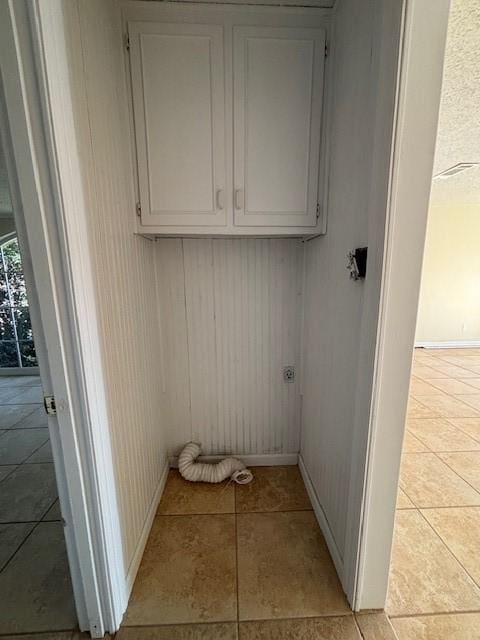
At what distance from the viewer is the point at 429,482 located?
1.83 meters

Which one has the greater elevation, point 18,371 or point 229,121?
point 229,121

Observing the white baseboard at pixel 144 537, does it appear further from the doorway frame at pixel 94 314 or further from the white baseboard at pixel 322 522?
the white baseboard at pixel 322 522

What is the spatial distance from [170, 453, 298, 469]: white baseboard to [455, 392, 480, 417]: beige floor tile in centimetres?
209

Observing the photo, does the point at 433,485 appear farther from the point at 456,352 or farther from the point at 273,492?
the point at 456,352

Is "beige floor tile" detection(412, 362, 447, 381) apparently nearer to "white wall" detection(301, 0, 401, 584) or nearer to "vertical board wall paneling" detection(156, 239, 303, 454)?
"vertical board wall paneling" detection(156, 239, 303, 454)

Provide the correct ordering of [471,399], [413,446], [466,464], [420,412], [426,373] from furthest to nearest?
1. [426,373]
2. [471,399]
3. [420,412]
4. [413,446]
5. [466,464]

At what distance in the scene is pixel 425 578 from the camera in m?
1.27

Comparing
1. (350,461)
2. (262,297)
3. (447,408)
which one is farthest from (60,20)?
(447,408)

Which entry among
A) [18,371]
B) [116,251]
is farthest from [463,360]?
[18,371]

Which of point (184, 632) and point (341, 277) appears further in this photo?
point (341, 277)

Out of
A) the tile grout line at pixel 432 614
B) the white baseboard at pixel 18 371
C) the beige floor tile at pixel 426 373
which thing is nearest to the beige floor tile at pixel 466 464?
the tile grout line at pixel 432 614

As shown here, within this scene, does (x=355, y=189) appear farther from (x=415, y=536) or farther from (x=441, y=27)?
(x=415, y=536)

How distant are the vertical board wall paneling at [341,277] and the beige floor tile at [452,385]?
2.45 metres

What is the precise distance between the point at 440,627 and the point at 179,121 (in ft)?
7.77
